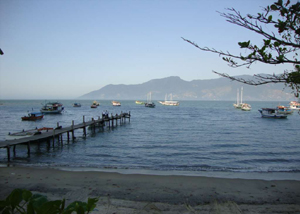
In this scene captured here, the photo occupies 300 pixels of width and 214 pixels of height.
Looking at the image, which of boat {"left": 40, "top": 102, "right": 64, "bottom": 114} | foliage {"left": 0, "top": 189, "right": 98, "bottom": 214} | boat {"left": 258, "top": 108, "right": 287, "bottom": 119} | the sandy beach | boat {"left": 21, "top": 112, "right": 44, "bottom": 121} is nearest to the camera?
foliage {"left": 0, "top": 189, "right": 98, "bottom": 214}

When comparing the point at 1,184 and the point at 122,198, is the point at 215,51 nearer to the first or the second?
the point at 122,198

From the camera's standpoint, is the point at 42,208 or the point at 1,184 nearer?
the point at 42,208

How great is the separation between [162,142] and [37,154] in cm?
1236

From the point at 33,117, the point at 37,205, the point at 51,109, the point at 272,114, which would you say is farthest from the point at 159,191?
the point at 51,109

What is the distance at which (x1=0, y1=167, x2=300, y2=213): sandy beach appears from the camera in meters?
8.33

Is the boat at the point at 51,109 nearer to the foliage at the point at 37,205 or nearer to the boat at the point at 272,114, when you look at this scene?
the boat at the point at 272,114

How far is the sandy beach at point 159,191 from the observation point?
8328mm

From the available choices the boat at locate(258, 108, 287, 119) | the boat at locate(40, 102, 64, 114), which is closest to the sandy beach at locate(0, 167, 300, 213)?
the boat at locate(258, 108, 287, 119)

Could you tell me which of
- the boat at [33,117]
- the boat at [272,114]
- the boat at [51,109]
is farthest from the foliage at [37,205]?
the boat at [51,109]

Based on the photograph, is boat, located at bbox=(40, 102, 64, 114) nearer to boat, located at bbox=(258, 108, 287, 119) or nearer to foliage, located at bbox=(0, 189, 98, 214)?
boat, located at bbox=(258, 108, 287, 119)

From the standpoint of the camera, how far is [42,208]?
7.44 feet

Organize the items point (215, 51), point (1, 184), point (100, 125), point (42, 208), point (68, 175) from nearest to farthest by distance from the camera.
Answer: point (42, 208)
point (215, 51)
point (1, 184)
point (68, 175)
point (100, 125)

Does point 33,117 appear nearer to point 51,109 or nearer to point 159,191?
point 51,109

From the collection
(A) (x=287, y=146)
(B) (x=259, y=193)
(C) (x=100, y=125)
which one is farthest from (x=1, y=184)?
(C) (x=100, y=125)
